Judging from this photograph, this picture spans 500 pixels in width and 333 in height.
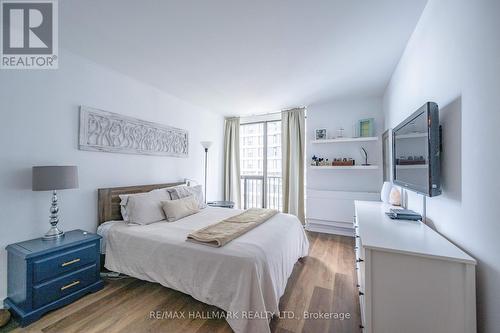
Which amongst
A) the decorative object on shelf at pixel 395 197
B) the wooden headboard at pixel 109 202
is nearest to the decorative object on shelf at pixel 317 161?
the decorative object on shelf at pixel 395 197

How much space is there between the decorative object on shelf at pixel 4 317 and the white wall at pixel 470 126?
125 inches

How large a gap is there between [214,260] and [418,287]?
1336mm

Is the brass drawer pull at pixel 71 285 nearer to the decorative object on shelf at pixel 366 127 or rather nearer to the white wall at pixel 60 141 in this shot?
the white wall at pixel 60 141

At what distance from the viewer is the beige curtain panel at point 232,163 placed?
477 cm

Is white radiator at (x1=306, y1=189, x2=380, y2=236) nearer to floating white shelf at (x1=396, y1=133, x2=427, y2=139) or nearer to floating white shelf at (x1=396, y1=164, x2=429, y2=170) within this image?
floating white shelf at (x1=396, y1=164, x2=429, y2=170)

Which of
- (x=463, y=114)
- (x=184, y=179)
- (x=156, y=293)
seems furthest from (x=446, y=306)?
(x=184, y=179)

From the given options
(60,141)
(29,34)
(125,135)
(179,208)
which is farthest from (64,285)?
(29,34)

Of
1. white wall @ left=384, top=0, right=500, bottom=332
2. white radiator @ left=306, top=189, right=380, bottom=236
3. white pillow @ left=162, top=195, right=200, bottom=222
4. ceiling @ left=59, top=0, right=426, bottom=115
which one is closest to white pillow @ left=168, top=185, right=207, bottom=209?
white pillow @ left=162, top=195, right=200, bottom=222

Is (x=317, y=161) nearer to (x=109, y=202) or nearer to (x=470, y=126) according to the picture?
(x=470, y=126)

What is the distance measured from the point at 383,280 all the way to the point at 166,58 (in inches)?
111

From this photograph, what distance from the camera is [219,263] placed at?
162 cm

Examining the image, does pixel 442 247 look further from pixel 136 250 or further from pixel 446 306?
pixel 136 250

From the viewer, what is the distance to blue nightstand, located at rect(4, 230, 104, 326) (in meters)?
1.62

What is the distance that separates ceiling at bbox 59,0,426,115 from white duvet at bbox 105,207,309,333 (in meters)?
1.92
